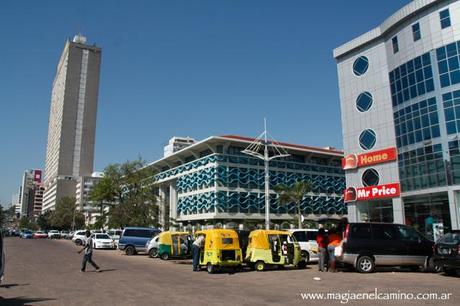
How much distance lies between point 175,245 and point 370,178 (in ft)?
68.4

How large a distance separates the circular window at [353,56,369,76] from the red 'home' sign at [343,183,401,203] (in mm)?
11215

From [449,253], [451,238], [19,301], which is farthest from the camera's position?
[451,238]

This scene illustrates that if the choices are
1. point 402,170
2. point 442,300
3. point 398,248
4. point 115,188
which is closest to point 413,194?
point 402,170

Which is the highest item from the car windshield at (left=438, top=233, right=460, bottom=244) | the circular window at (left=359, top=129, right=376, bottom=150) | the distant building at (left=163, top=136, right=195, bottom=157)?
the distant building at (left=163, top=136, right=195, bottom=157)

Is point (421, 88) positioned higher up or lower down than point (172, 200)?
higher up

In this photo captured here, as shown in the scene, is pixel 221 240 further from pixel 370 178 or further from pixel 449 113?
A: pixel 370 178

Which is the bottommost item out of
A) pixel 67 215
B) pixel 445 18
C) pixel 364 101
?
pixel 67 215

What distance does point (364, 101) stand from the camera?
129ft

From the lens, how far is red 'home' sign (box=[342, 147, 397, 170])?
1416 inches

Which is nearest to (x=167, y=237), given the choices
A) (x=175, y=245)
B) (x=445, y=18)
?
(x=175, y=245)

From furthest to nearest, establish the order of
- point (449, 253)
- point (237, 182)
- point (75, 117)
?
point (75, 117) < point (237, 182) < point (449, 253)

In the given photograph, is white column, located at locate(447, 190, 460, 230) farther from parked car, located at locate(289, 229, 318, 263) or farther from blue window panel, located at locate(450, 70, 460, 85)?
parked car, located at locate(289, 229, 318, 263)

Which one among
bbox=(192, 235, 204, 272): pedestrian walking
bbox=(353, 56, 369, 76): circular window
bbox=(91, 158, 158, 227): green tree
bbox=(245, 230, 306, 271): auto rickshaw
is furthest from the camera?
bbox=(91, 158, 158, 227): green tree

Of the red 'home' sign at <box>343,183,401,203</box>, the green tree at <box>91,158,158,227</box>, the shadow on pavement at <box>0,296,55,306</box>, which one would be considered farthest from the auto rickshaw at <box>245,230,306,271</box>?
the green tree at <box>91,158,158,227</box>
